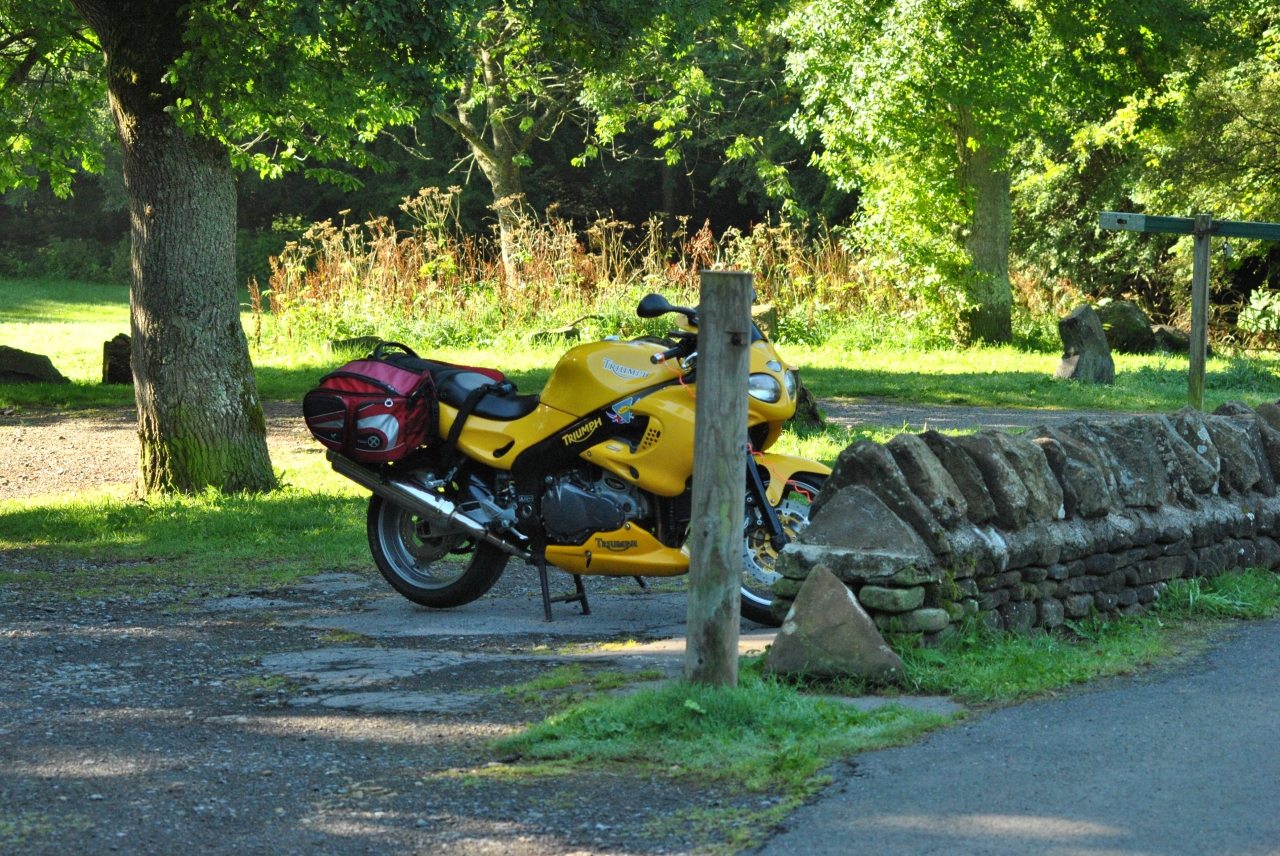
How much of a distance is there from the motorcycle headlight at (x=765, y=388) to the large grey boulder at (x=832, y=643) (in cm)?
108

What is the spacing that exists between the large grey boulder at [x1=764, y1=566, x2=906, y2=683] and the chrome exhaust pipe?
1.65 metres

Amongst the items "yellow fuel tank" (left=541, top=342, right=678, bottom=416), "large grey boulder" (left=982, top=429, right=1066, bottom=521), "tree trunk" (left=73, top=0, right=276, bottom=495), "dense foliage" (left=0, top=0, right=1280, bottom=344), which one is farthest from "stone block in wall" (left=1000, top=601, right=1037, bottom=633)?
"tree trunk" (left=73, top=0, right=276, bottom=495)

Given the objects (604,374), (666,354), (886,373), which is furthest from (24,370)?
(666,354)

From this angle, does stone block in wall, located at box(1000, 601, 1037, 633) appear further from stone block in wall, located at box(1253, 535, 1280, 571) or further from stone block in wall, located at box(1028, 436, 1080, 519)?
stone block in wall, located at box(1253, 535, 1280, 571)

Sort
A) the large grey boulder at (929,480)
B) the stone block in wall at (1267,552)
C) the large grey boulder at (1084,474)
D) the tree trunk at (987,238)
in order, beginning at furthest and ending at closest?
the tree trunk at (987,238) < the stone block in wall at (1267,552) < the large grey boulder at (1084,474) < the large grey boulder at (929,480)

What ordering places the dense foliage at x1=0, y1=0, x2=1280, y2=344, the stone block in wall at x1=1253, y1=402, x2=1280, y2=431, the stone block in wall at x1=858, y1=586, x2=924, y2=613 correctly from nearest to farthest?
the stone block in wall at x1=858, y1=586, x2=924, y2=613
the stone block in wall at x1=1253, y1=402, x2=1280, y2=431
the dense foliage at x1=0, y1=0, x2=1280, y2=344

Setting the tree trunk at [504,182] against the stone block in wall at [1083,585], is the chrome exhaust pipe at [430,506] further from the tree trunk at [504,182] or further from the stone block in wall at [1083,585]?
the tree trunk at [504,182]

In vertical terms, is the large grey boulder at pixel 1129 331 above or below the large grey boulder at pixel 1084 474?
above

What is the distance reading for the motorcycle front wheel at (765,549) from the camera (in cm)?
595

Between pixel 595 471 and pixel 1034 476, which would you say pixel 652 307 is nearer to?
pixel 595 471

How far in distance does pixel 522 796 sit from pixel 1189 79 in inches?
800

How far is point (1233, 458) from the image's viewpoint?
711cm

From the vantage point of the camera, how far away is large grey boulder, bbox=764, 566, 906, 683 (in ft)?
16.3

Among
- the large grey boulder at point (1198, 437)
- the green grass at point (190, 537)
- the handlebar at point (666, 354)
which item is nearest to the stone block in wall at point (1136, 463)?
the large grey boulder at point (1198, 437)
